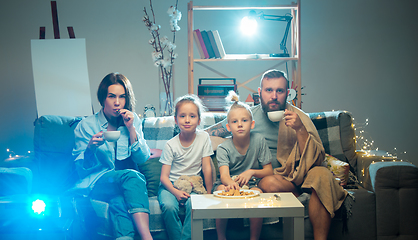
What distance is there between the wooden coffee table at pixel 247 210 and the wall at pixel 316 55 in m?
2.14

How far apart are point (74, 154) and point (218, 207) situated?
0.89m

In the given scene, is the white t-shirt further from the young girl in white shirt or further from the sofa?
the sofa

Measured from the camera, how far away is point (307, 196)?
68.4 inches

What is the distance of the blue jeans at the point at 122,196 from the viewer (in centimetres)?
155

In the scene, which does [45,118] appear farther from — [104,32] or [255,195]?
[104,32]

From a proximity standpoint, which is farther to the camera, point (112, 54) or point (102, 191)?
point (112, 54)

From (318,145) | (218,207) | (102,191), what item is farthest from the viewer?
(318,145)

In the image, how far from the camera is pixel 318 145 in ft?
5.91

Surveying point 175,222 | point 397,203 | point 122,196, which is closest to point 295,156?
point 397,203

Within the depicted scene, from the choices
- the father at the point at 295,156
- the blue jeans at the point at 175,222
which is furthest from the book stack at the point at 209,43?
the blue jeans at the point at 175,222

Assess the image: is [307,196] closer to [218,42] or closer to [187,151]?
[187,151]

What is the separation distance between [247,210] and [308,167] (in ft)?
2.07

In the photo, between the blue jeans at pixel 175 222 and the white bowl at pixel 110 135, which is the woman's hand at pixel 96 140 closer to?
the white bowl at pixel 110 135

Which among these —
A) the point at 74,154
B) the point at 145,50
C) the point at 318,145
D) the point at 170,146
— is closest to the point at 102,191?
the point at 74,154
